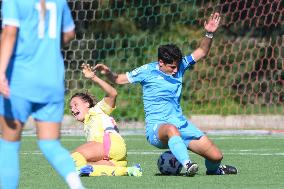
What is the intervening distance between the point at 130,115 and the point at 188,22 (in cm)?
252

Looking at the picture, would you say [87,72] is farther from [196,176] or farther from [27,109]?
[27,109]

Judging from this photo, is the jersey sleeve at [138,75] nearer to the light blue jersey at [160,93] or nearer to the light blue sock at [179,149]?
the light blue jersey at [160,93]

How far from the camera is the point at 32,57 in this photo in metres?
7.16

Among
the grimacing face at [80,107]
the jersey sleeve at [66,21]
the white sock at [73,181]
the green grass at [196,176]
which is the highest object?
the jersey sleeve at [66,21]

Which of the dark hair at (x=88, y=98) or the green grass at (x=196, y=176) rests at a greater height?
the dark hair at (x=88, y=98)

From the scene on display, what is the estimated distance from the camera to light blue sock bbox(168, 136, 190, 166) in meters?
9.91

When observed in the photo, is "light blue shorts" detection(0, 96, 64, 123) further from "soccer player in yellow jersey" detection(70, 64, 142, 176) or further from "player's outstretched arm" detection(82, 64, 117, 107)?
"soccer player in yellow jersey" detection(70, 64, 142, 176)

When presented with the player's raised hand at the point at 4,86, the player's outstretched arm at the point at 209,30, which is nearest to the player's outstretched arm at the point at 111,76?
the player's outstretched arm at the point at 209,30

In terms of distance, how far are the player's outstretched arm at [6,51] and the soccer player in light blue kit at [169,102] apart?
323 cm

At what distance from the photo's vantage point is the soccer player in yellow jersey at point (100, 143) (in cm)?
1022

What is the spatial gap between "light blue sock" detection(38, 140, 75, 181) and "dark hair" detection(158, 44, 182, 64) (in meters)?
3.40

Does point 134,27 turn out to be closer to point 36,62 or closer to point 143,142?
point 143,142

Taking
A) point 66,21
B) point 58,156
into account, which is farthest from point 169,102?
point 58,156

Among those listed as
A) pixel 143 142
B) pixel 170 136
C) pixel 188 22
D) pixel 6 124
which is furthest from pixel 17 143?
pixel 188 22
